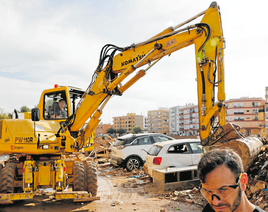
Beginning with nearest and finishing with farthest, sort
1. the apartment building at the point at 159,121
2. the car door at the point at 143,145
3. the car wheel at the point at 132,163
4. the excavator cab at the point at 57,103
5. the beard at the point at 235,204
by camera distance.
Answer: the beard at the point at 235,204, the excavator cab at the point at 57,103, the car wheel at the point at 132,163, the car door at the point at 143,145, the apartment building at the point at 159,121

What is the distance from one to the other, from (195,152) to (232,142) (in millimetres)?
3955

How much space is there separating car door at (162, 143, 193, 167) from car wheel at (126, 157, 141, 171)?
3.48 m

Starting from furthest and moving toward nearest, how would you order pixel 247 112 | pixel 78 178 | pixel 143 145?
1. pixel 247 112
2. pixel 143 145
3. pixel 78 178

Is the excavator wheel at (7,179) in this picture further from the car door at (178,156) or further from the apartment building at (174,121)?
the apartment building at (174,121)

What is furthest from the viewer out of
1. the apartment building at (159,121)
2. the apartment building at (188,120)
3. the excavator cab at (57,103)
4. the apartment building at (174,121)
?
the apartment building at (159,121)

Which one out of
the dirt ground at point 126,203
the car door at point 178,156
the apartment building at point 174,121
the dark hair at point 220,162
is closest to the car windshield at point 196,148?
the car door at point 178,156

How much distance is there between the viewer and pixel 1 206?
6.74 meters

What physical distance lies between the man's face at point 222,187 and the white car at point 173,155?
7.46 metres

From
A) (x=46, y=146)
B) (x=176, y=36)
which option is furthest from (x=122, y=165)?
(x=176, y=36)

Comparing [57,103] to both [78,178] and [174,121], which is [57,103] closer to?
[78,178]

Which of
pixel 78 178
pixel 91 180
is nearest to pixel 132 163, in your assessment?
pixel 91 180

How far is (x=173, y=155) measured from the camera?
9.08m

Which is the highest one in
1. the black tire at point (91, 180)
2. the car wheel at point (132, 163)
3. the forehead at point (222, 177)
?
the forehead at point (222, 177)

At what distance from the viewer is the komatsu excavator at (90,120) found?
6016 mm
